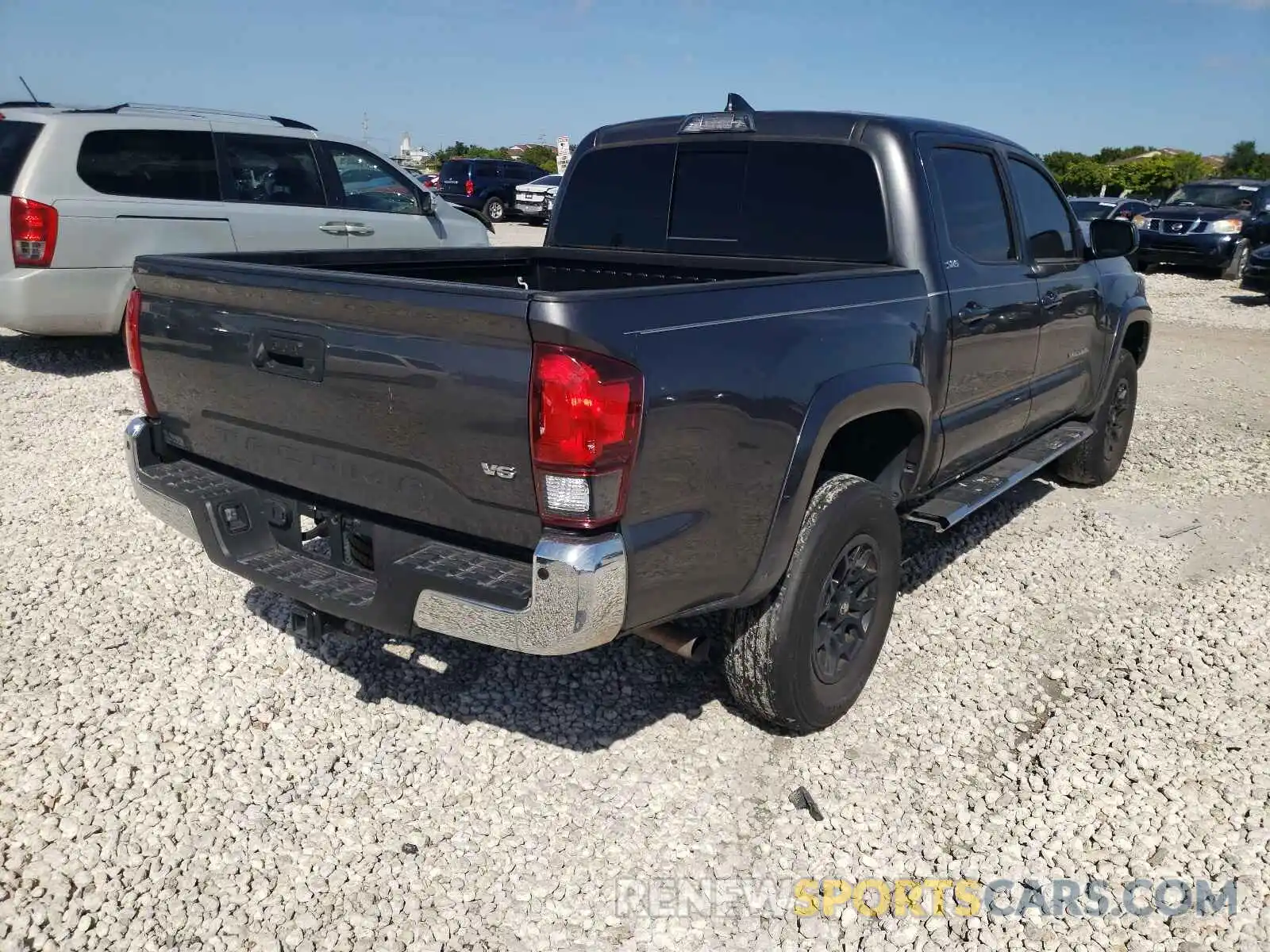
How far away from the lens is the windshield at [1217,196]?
18516mm

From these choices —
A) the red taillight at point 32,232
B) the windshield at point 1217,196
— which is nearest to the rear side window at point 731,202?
the red taillight at point 32,232

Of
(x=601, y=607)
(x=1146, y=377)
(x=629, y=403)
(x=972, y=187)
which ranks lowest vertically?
(x=1146, y=377)

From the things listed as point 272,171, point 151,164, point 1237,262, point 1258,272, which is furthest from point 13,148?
point 1237,262

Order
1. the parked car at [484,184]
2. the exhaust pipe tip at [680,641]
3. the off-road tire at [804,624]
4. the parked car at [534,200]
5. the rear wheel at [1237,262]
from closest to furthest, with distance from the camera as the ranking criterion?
the exhaust pipe tip at [680,641], the off-road tire at [804,624], the rear wheel at [1237,262], the parked car at [534,200], the parked car at [484,184]

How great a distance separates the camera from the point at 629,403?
7.42 feet

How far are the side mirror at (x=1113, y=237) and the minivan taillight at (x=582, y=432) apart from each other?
3.62 meters

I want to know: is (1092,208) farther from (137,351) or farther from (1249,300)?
(137,351)

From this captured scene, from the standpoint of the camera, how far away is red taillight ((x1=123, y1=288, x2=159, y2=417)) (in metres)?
3.16

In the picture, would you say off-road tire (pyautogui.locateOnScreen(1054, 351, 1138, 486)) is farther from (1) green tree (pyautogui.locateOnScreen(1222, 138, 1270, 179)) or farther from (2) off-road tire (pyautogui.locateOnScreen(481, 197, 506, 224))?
(1) green tree (pyautogui.locateOnScreen(1222, 138, 1270, 179))

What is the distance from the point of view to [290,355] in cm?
265

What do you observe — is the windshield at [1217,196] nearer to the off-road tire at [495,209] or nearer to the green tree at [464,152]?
the off-road tire at [495,209]

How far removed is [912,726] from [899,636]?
67 cm

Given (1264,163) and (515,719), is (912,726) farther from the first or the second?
(1264,163)

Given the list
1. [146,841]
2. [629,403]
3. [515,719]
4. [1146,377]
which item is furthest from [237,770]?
[1146,377]
